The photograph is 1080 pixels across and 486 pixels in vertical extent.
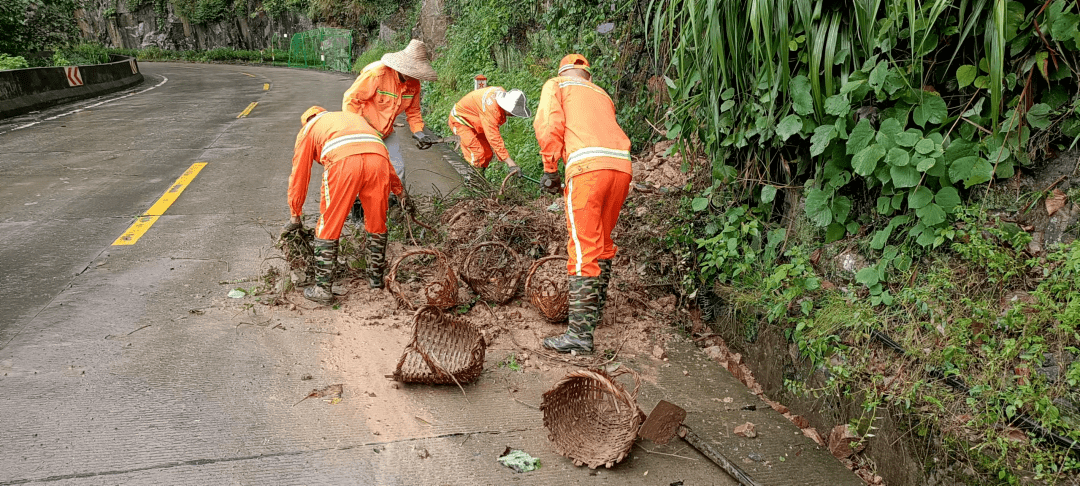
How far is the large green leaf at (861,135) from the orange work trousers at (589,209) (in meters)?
1.29

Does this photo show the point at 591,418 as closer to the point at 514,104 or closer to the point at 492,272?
the point at 492,272

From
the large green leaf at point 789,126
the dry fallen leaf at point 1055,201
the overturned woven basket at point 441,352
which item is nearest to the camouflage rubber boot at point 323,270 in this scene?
the overturned woven basket at point 441,352

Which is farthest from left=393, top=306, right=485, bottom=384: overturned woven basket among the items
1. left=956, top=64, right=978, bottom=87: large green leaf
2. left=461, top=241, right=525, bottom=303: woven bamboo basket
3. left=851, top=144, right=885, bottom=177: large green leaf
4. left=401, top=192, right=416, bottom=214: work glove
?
left=956, top=64, right=978, bottom=87: large green leaf

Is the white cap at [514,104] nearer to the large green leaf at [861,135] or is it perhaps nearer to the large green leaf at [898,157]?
the large green leaf at [861,135]

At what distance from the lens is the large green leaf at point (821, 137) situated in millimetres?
3371

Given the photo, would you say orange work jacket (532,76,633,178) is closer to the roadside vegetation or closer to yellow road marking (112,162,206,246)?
the roadside vegetation

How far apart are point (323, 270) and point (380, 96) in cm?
194

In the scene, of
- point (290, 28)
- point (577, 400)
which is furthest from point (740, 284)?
point (290, 28)

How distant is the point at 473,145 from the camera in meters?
6.46

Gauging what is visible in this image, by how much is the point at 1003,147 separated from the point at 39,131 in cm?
1296

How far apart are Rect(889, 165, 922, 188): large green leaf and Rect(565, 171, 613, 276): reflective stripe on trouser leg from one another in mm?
1517

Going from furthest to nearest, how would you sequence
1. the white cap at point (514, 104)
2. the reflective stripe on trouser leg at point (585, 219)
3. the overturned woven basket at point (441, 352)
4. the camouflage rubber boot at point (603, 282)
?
1. the white cap at point (514, 104)
2. the camouflage rubber boot at point (603, 282)
3. the reflective stripe on trouser leg at point (585, 219)
4. the overturned woven basket at point (441, 352)

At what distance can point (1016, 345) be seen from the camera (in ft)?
9.04

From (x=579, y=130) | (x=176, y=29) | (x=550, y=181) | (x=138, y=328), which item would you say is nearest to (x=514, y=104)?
(x=550, y=181)
